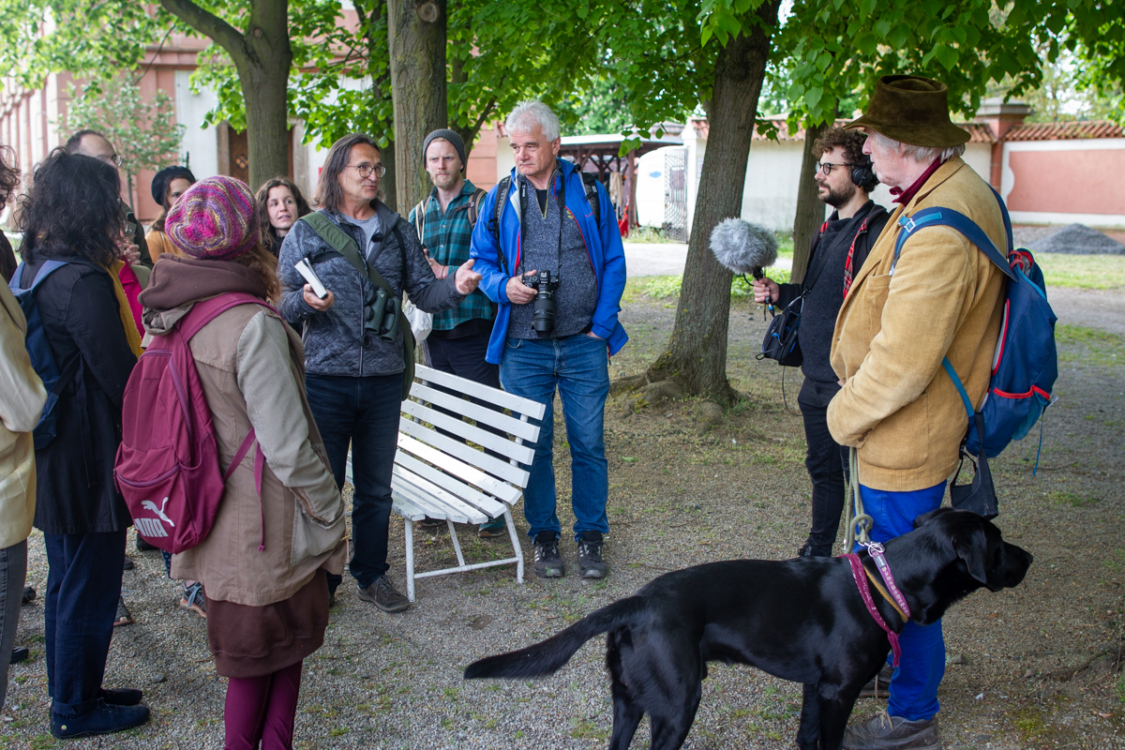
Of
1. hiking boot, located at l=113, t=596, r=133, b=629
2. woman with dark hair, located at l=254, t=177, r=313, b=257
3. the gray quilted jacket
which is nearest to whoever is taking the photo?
the gray quilted jacket

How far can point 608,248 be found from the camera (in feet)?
14.0

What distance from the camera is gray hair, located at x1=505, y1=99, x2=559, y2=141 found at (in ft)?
13.4

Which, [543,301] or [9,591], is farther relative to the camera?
[543,301]

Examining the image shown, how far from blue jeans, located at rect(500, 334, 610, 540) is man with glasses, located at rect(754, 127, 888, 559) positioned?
0.92m

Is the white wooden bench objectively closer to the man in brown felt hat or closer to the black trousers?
the black trousers

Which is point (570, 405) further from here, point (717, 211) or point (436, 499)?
point (717, 211)

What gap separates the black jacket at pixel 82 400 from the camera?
9.41 feet

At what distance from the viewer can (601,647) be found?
366 cm

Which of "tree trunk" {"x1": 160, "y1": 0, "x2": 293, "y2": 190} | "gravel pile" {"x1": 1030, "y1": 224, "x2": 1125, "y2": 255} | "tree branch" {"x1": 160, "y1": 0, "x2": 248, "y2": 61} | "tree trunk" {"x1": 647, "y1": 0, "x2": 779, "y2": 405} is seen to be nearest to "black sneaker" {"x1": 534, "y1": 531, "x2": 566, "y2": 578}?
"tree trunk" {"x1": 647, "y1": 0, "x2": 779, "y2": 405}

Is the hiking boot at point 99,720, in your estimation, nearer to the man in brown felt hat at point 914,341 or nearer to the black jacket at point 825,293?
the man in brown felt hat at point 914,341

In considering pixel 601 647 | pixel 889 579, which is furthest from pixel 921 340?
pixel 601 647

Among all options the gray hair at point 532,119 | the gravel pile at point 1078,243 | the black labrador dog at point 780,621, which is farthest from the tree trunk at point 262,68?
the gravel pile at point 1078,243

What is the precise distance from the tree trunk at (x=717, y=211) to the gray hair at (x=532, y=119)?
125 inches

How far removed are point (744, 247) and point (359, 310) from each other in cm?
175
